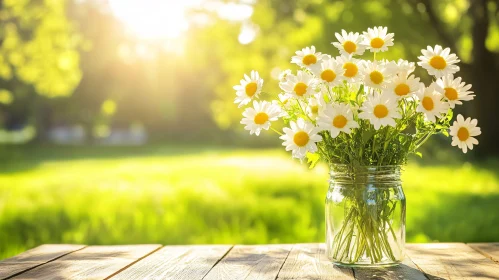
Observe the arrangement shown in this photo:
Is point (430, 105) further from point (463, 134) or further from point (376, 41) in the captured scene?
point (376, 41)

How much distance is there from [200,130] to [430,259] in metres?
39.9

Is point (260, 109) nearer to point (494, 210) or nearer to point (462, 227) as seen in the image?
point (462, 227)

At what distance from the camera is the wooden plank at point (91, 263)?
2.12 m

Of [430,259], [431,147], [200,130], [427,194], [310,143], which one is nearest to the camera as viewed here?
[310,143]

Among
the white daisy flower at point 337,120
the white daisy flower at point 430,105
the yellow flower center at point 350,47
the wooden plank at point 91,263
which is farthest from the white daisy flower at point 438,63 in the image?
the wooden plank at point 91,263

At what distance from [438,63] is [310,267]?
0.82 metres

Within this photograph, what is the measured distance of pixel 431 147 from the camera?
12844 millimetres

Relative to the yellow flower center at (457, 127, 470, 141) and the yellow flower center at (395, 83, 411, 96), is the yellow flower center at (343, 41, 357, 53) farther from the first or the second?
the yellow flower center at (457, 127, 470, 141)

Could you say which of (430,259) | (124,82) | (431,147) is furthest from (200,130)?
(430,259)

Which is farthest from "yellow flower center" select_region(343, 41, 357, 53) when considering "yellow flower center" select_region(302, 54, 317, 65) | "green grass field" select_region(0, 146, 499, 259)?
"green grass field" select_region(0, 146, 499, 259)

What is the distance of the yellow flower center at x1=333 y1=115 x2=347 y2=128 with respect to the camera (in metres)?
2.00

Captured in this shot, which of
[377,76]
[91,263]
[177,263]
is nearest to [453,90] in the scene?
[377,76]

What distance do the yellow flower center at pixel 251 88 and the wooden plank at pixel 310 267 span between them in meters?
0.61

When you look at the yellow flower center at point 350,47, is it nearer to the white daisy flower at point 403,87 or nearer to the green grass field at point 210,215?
the white daisy flower at point 403,87
